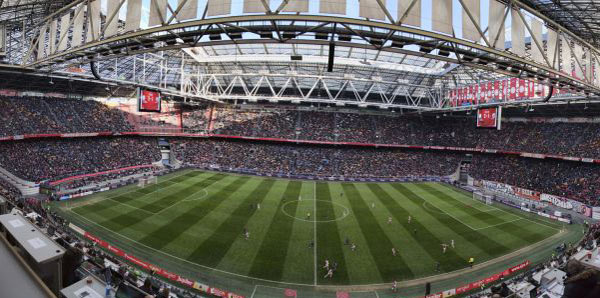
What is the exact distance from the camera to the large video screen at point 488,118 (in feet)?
111

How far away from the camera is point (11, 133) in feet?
123

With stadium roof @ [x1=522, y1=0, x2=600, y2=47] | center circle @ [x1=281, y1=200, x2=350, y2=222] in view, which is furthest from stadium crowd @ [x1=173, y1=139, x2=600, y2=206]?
stadium roof @ [x1=522, y1=0, x2=600, y2=47]

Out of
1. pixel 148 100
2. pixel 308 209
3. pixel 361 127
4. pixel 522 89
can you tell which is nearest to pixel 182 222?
pixel 308 209

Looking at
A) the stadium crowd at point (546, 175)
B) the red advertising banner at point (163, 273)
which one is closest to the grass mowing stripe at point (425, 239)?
the red advertising banner at point (163, 273)

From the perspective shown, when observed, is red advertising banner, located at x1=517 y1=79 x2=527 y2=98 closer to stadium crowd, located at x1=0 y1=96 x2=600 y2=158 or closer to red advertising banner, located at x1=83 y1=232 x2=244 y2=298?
stadium crowd, located at x1=0 y1=96 x2=600 y2=158

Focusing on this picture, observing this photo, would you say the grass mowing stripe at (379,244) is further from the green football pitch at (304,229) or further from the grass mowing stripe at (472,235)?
the grass mowing stripe at (472,235)

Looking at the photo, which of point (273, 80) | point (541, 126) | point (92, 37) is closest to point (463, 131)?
point (541, 126)

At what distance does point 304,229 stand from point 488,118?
25.9m

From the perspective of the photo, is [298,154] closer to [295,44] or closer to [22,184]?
[295,44]

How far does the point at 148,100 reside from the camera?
31156 millimetres

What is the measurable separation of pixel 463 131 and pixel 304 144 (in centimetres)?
3269

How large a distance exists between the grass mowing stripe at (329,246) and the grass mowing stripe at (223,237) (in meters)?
7.07

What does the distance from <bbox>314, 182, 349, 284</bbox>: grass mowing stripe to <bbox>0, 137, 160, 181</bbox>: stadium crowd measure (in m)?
33.8

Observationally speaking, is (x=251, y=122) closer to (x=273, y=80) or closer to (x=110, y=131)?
(x=273, y=80)
